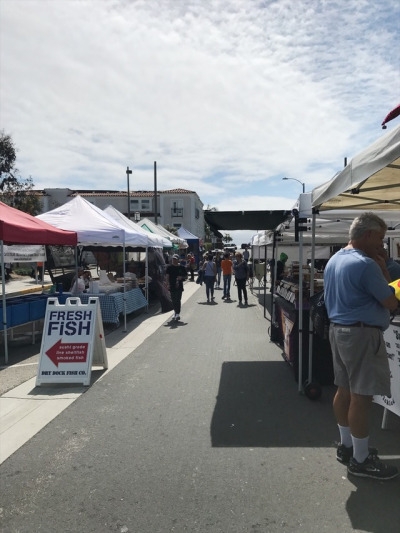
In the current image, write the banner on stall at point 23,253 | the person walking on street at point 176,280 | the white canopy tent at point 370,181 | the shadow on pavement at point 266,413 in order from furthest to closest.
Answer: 1. the banner on stall at point 23,253
2. the person walking on street at point 176,280
3. the shadow on pavement at point 266,413
4. the white canopy tent at point 370,181

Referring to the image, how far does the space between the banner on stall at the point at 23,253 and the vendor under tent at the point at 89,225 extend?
1.71 metres

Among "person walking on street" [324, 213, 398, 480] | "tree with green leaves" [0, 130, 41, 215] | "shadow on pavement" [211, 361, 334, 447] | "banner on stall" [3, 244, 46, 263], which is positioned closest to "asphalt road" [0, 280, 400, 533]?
"shadow on pavement" [211, 361, 334, 447]

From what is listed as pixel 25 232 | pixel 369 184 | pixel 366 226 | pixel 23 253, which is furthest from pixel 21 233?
pixel 23 253

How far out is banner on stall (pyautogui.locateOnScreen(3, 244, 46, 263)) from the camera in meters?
12.1

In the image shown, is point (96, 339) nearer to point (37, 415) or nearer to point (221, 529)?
point (37, 415)

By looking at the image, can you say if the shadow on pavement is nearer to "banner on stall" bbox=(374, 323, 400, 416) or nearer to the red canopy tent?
"banner on stall" bbox=(374, 323, 400, 416)

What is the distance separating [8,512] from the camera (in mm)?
2926

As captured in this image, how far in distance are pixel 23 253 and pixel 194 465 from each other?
10729 mm

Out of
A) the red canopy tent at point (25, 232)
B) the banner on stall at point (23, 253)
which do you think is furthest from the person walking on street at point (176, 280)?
the banner on stall at point (23, 253)

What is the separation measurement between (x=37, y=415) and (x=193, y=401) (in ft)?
5.64

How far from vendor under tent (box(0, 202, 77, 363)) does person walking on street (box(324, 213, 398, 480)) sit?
17.1 ft

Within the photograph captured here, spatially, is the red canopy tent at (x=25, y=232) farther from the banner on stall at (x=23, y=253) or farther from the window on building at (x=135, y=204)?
the window on building at (x=135, y=204)

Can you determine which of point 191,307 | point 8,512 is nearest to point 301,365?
point 8,512

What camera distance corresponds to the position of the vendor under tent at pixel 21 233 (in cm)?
669
